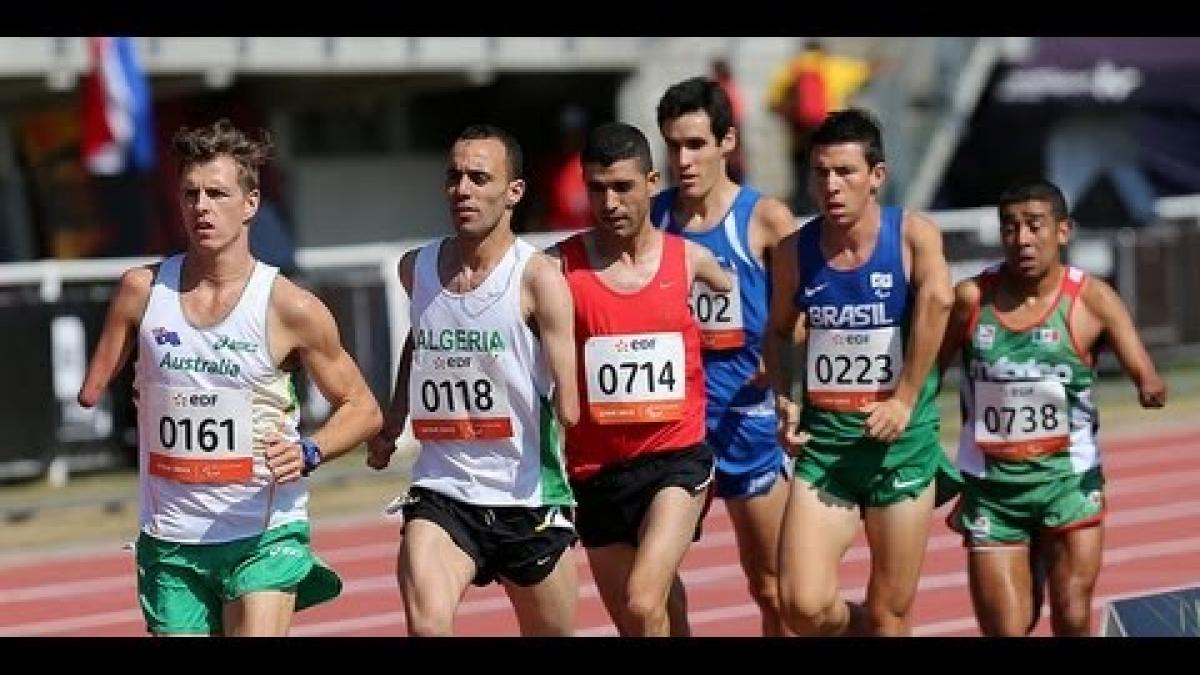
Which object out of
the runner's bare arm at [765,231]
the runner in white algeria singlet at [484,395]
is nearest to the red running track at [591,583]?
the runner's bare arm at [765,231]

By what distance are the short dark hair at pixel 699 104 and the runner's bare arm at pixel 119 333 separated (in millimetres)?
2544

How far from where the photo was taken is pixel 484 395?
8.31 meters

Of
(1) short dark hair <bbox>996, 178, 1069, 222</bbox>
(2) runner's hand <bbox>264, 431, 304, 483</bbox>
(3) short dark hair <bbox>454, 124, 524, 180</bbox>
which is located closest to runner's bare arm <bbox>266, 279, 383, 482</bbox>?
(2) runner's hand <bbox>264, 431, 304, 483</bbox>

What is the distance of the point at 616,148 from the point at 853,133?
87 cm

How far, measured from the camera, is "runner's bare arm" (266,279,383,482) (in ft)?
25.1

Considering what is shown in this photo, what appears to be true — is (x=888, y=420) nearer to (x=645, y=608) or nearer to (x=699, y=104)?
(x=645, y=608)

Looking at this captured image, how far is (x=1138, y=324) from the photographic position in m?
22.2

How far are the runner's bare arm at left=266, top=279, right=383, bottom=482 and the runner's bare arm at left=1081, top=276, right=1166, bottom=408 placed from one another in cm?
291

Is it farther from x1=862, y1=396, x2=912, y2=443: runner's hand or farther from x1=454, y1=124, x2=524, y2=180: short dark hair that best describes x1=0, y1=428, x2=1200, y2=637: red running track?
x1=454, y1=124, x2=524, y2=180: short dark hair

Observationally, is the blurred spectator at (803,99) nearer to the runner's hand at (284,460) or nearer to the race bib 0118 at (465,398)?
the race bib 0118 at (465,398)

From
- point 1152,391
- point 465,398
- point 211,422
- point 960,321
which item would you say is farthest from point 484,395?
point 1152,391

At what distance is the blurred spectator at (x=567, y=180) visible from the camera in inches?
916
